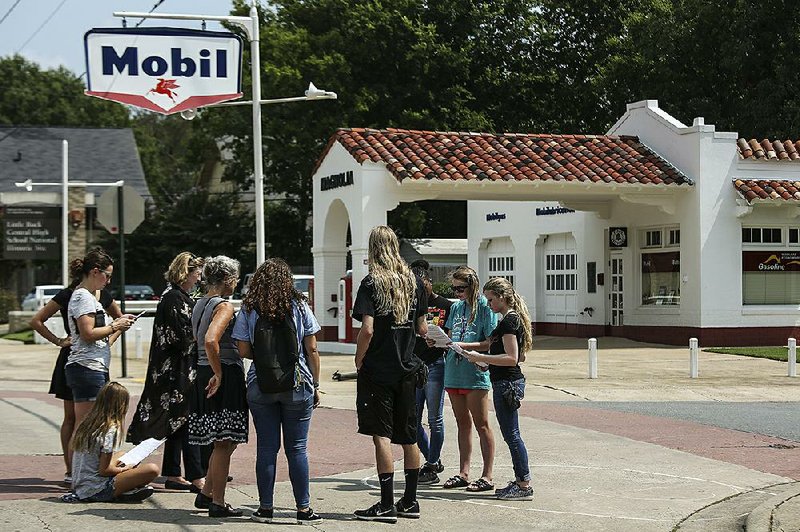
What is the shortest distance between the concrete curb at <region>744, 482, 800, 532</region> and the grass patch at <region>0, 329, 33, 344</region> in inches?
1022

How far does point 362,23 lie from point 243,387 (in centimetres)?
3630

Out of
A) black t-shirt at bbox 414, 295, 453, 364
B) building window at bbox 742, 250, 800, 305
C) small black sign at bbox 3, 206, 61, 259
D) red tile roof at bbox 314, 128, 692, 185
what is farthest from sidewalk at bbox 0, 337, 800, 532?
small black sign at bbox 3, 206, 61, 259

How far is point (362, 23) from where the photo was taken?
43469 mm

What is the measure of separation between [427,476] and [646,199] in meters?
18.3

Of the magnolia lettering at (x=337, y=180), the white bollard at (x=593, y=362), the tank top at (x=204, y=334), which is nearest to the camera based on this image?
the tank top at (x=204, y=334)

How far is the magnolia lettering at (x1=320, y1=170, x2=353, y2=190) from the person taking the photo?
83.3 feet

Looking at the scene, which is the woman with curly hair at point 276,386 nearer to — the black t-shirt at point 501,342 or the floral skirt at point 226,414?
the floral skirt at point 226,414

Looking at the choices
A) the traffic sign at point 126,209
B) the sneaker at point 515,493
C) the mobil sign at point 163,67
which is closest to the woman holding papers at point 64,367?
→ the sneaker at point 515,493

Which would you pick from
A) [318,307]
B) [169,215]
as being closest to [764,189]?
[318,307]

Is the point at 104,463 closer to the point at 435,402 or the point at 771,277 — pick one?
the point at 435,402

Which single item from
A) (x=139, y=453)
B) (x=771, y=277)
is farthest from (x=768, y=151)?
(x=139, y=453)

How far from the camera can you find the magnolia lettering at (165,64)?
57.8 ft

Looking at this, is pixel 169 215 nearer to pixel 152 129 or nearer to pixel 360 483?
pixel 152 129

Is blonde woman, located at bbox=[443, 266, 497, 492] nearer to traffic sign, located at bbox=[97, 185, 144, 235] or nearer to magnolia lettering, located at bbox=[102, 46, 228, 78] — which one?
magnolia lettering, located at bbox=[102, 46, 228, 78]
